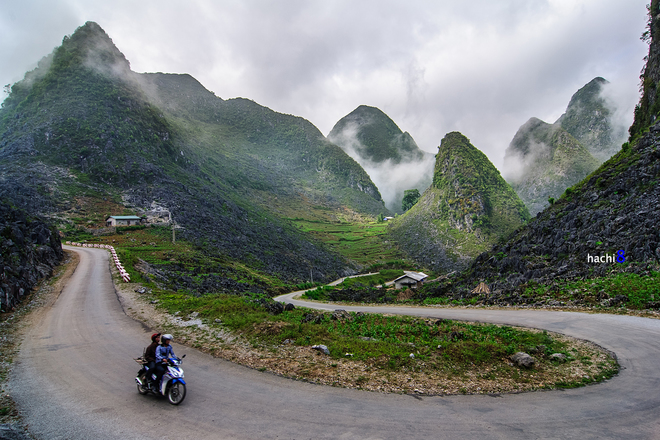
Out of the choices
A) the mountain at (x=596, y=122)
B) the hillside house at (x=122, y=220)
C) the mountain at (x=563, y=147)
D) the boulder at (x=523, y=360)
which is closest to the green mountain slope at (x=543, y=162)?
the mountain at (x=563, y=147)

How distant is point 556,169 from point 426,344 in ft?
603

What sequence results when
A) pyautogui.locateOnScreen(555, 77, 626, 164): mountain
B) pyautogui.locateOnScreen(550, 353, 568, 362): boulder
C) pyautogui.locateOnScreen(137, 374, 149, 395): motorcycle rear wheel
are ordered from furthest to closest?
1. pyautogui.locateOnScreen(555, 77, 626, 164): mountain
2. pyautogui.locateOnScreen(550, 353, 568, 362): boulder
3. pyautogui.locateOnScreen(137, 374, 149, 395): motorcycle rear wheel

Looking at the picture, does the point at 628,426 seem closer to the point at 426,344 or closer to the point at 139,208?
the point at 426,344

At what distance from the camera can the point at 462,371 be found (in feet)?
32.3

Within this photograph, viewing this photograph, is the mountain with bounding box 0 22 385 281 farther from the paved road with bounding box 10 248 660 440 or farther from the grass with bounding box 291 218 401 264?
the paved road with bounding box 10 248 660 440

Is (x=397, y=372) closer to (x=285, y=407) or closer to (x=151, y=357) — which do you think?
(x=285, y=407)

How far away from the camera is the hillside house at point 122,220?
186 feet

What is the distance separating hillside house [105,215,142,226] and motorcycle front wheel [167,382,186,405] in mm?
61864

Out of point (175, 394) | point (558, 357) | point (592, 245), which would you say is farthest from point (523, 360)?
point (592, 245)

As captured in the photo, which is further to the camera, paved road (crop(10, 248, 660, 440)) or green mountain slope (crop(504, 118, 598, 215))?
green mountain slope (crop(504, 118, 598, 215))

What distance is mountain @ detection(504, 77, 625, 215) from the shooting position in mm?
145000

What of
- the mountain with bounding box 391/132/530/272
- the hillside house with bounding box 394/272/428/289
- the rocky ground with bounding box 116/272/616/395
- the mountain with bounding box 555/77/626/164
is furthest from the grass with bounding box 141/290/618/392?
the mountain with bounding box 555/77/626/164

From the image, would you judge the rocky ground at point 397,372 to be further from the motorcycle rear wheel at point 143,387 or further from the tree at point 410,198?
the tree at point 410,198

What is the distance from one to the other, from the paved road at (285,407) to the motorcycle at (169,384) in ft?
0.85
